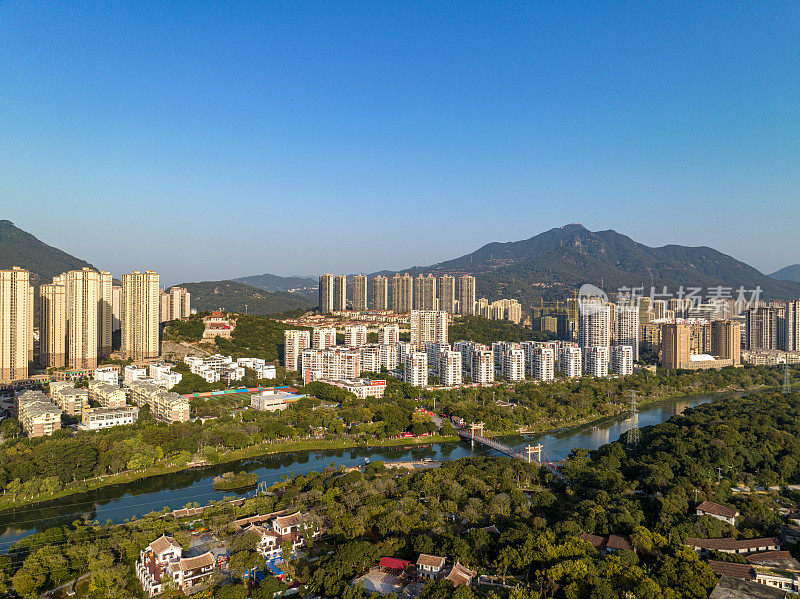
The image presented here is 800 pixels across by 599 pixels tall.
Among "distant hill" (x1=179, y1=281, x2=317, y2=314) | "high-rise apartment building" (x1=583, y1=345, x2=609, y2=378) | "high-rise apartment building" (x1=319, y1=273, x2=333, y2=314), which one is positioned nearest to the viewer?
"high-rise apartment building" (x1=583, y1=345, x2=609, y2=378)

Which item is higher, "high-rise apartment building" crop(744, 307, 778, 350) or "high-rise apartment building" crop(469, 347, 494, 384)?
"high-rise apartment building" crop(744, 307, 778, 350)

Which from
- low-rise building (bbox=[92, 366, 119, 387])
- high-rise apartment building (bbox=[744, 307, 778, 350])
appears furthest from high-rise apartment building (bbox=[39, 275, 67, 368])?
high-rise apartment building (bbox=[744, 307, 778, 350])

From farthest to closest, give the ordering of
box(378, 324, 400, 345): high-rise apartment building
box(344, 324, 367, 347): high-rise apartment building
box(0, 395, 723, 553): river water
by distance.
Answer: box(378, 324, 400, 345): high-rise apartment building → box(344, 324, 367, 347): high-rise apartment building → box(0, 395, 723, 553): river water

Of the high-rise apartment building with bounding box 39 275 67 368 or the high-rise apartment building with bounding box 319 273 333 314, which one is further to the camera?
the high-rise apartment building with bounding box 319 273 333 314

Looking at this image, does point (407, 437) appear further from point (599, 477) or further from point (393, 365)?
point (393, 365)

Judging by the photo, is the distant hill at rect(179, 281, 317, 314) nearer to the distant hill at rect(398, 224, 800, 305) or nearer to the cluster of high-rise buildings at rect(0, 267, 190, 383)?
the distant hill at rect(398, 224, 800, 305)

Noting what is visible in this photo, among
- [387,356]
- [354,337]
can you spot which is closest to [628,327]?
[387,356]
